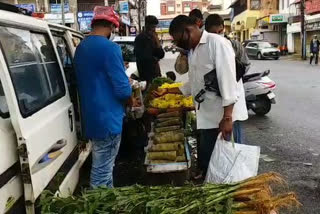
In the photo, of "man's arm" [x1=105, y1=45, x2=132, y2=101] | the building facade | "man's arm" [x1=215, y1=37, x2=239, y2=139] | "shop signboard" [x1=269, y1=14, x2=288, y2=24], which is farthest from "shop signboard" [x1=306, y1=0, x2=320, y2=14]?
"man's arm" [x1=105, y1=45, x2=132, y2=101]

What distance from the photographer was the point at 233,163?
3.39m

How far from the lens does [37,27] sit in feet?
11.3

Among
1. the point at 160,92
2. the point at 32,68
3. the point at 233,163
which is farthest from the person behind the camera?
the point at 160,92

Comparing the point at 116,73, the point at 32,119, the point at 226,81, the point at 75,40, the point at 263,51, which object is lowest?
the point at 263,51

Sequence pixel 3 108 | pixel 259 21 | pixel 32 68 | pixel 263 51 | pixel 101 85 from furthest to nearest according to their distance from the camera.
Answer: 1. pixel 259 21
2. pixel 263 51
3. pixel 101 85
4. pixel 32 68
5. pixel 3 108

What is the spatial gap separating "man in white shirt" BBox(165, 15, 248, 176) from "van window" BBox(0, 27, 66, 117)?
1116 mm

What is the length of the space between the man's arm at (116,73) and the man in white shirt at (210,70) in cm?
65

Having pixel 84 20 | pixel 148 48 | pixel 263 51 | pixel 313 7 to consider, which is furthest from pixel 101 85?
pixel 313 7

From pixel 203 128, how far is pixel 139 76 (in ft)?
14.1

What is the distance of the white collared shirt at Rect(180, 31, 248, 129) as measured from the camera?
367 cm

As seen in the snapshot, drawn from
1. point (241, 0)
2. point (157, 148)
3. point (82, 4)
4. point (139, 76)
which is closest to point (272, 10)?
point (241, 0)

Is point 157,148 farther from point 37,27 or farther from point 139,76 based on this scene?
point 139,76

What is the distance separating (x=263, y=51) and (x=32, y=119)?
32.9 m

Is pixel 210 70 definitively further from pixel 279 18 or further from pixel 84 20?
pixel 279 18
